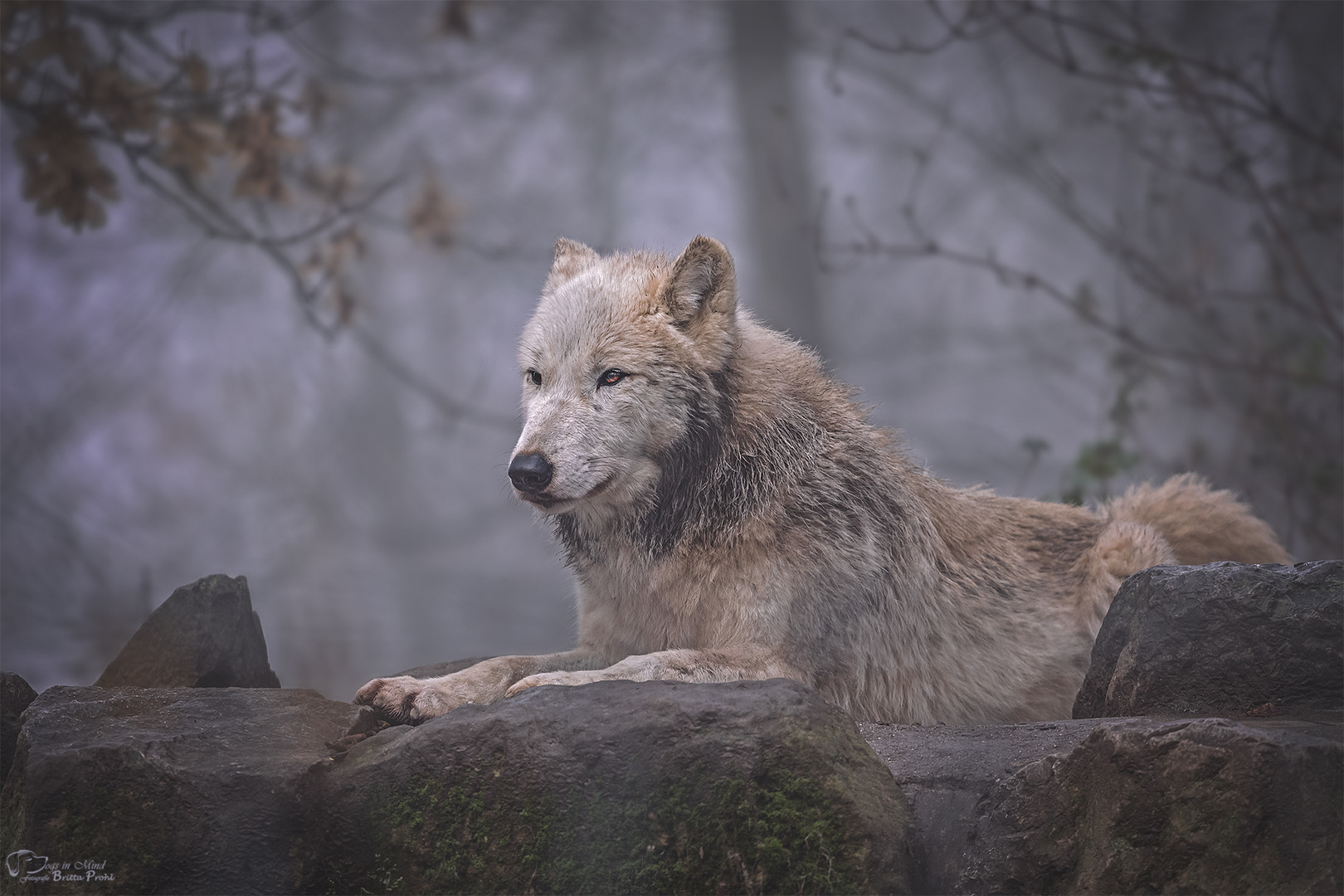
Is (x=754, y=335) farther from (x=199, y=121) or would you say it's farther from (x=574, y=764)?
(x=199, y=121)

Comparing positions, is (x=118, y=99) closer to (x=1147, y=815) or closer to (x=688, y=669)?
(x=688, y=669)

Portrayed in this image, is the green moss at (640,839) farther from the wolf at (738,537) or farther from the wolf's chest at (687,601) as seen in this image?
the wolf's chest at (687,601)

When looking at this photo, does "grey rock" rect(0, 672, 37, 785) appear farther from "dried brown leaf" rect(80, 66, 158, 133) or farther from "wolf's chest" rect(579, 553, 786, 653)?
"dried brown leaf" rect(80, 66, 158, 133)

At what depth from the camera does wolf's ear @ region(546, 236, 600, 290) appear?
163 inches

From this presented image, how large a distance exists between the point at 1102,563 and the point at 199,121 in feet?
19.5

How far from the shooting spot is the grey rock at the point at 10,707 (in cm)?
340

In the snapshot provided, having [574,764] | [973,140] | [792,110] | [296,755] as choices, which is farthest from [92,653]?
[973,140]

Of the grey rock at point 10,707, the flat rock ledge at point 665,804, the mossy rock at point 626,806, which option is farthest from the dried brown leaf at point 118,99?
the mossy rock at point 626,806

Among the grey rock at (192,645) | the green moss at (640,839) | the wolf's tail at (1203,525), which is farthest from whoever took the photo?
the wolf's tail at (1203,525)

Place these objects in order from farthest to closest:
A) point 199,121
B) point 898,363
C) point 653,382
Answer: point 898,363 → point 199,121 → point 653,382

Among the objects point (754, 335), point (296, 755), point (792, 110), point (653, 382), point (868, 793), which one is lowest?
point (868, 793)

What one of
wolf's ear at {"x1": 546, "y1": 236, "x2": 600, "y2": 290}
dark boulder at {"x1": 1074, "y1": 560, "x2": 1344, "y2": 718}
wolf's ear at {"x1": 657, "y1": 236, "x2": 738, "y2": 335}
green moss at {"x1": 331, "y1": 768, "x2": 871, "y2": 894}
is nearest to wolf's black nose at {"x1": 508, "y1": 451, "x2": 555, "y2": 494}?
wolf's ear at {"x1": 657, "y1": 236, "x2": 738, "y2": 335}

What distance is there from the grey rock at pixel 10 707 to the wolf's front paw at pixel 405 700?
1.18m

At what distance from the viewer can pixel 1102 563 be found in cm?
426
